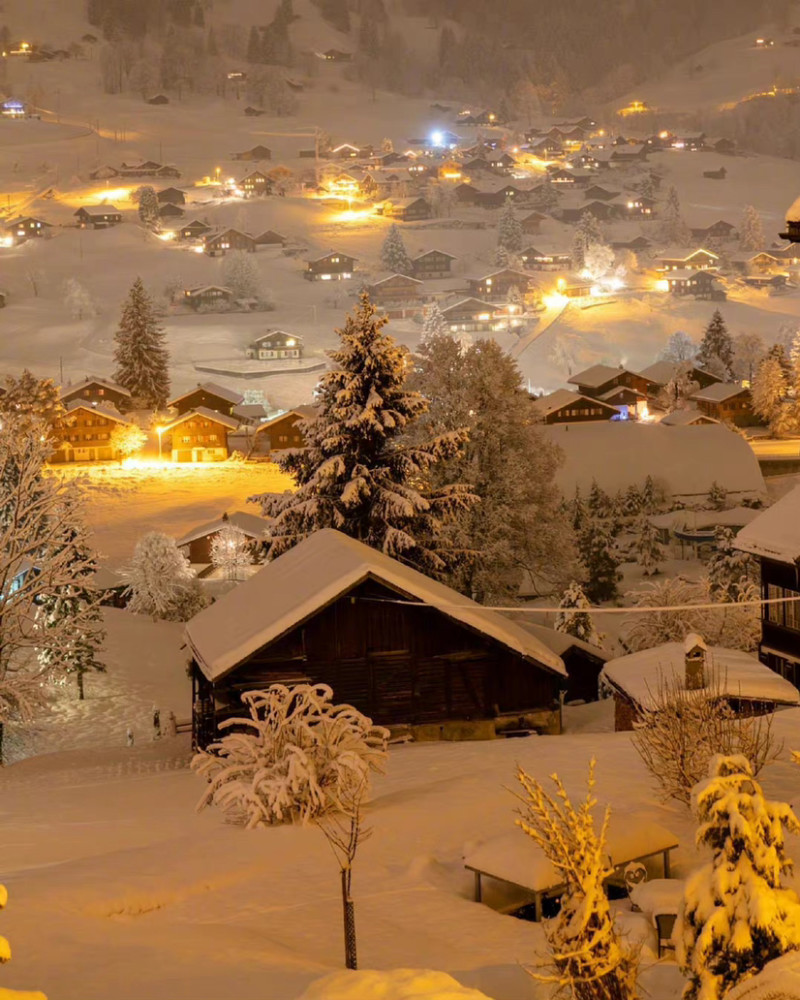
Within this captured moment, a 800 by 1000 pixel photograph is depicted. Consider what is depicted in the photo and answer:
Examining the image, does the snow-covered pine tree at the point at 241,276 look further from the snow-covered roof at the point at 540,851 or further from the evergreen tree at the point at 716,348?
the snow-covered roof at the point at 540,851

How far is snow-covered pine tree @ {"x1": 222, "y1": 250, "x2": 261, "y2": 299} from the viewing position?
12762cm

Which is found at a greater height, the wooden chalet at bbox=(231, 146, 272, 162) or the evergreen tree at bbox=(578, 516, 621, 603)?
the wooden chalet at bbox=(231, 146, 272, 162)

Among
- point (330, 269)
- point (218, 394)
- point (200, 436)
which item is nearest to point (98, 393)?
point (218, 394)

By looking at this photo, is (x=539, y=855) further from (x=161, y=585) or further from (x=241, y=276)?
(x=241, y=276)

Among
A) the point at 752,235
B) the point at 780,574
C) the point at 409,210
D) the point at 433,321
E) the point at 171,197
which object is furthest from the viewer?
the point at 409,210

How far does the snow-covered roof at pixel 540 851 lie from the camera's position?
12.2 metres

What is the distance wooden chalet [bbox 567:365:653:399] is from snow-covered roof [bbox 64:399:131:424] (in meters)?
33.0

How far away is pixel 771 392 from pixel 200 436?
37670 mm

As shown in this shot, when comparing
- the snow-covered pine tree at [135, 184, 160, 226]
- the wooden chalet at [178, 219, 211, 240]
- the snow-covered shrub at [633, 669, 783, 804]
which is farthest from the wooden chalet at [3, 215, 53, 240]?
the snow-covered shrub at [633, 669, 783, 804]

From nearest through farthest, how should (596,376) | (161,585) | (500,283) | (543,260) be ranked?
(161,585), (596,376), (500,283), (543,260)

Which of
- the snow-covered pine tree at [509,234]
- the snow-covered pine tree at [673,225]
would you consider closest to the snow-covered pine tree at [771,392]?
the snow-covered pine tree at [509,234]

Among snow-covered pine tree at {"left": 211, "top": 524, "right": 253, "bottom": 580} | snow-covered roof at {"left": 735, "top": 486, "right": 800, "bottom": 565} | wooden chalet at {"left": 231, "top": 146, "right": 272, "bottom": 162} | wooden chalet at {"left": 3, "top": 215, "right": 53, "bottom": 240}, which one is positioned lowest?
snow-covered roof at {"left": 735, "top": 486, "right": 800, "bottom": 565}

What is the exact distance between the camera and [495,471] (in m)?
36.9

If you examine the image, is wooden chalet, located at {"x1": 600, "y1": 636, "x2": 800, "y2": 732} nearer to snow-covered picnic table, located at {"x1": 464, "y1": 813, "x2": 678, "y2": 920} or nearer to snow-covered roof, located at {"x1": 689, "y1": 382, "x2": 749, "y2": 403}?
snow-covered picnic table, located at {"x1": 464, "y1": 813, "x2": 678, "y2": 920}
